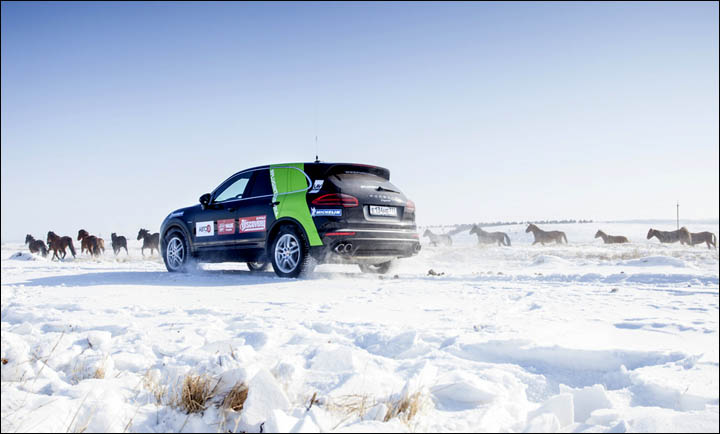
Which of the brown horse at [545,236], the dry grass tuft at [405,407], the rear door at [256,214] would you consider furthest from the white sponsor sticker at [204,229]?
the brown horse at [545,236]

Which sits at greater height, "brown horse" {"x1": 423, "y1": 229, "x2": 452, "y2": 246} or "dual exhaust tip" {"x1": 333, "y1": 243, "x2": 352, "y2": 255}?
"dual exhaust tip" {"x1": 333, "y1": 243, "x2": 352, "y2": 255}

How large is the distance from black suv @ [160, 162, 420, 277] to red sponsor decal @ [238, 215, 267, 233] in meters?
0.02

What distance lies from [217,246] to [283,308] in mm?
4493

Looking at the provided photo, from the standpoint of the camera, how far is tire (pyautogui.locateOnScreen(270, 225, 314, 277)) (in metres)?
7.10

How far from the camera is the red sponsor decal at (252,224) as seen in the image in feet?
25.4

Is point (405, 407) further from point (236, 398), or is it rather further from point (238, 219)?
point (238, 219)

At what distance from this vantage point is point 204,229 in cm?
870

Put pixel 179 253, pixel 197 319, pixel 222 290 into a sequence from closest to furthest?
pixel 197 319
pixel 222 290
pixel 179 253

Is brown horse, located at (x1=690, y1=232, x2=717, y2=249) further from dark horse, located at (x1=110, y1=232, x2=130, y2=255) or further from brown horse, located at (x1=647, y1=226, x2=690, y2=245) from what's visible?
dark horse, located at (x1=110, y1=232, x2=130, y2=255)

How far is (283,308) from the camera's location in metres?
4.33

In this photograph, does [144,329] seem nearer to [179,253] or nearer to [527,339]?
[527,339]

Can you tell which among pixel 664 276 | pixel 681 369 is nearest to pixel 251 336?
pixel 681 369

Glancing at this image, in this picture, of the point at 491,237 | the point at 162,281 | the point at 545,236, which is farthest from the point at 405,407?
the point at 545,236

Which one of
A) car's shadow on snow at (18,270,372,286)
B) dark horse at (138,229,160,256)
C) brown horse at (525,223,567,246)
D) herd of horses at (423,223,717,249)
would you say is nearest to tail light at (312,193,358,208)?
car's shadow on snow at (18,270,372,286)
